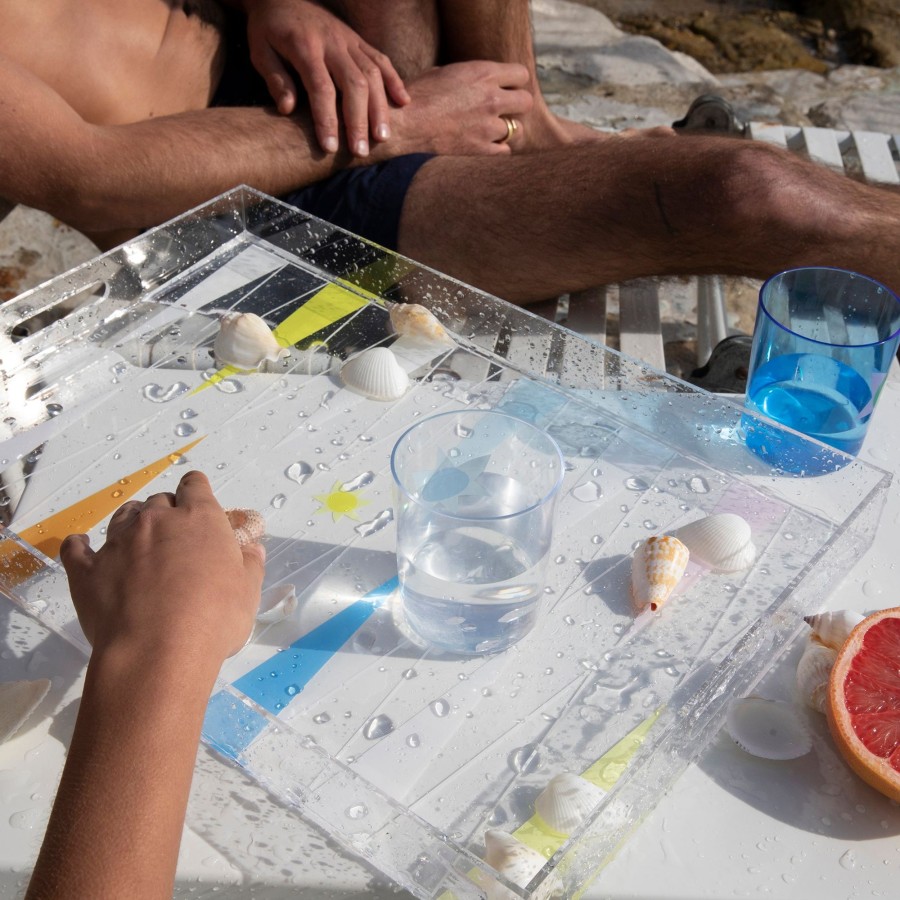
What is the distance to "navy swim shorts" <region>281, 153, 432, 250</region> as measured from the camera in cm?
161

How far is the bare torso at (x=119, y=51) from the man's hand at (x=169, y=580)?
975mm

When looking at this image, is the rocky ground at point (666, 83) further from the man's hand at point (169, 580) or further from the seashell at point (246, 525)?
the man's hand at point (169, 580)

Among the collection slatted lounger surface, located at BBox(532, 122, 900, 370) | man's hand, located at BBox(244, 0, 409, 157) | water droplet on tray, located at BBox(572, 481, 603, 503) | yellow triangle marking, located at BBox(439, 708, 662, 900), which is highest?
man's hand, located at BBox(244, 0, 409, 157)

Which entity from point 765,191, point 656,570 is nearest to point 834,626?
point 656,570

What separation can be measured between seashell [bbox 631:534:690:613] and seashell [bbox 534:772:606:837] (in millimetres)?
194

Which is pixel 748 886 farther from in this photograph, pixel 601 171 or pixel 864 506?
pixel 601 171

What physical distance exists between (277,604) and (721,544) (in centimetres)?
40

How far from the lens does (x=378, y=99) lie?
5.49ft

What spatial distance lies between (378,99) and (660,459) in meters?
0.94

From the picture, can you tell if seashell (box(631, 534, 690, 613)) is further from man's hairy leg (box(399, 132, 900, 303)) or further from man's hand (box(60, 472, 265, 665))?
man's hairy leg (box(399, 132, 900, 303))

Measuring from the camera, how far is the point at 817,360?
108 cm

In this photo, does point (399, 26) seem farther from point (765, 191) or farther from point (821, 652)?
point (821, 652)

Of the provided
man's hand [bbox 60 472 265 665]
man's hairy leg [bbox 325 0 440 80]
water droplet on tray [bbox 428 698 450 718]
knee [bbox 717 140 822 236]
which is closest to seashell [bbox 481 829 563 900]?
water droplet on tray [bbox 428 698 450 718]

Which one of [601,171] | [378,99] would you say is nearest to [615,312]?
[601,171]
